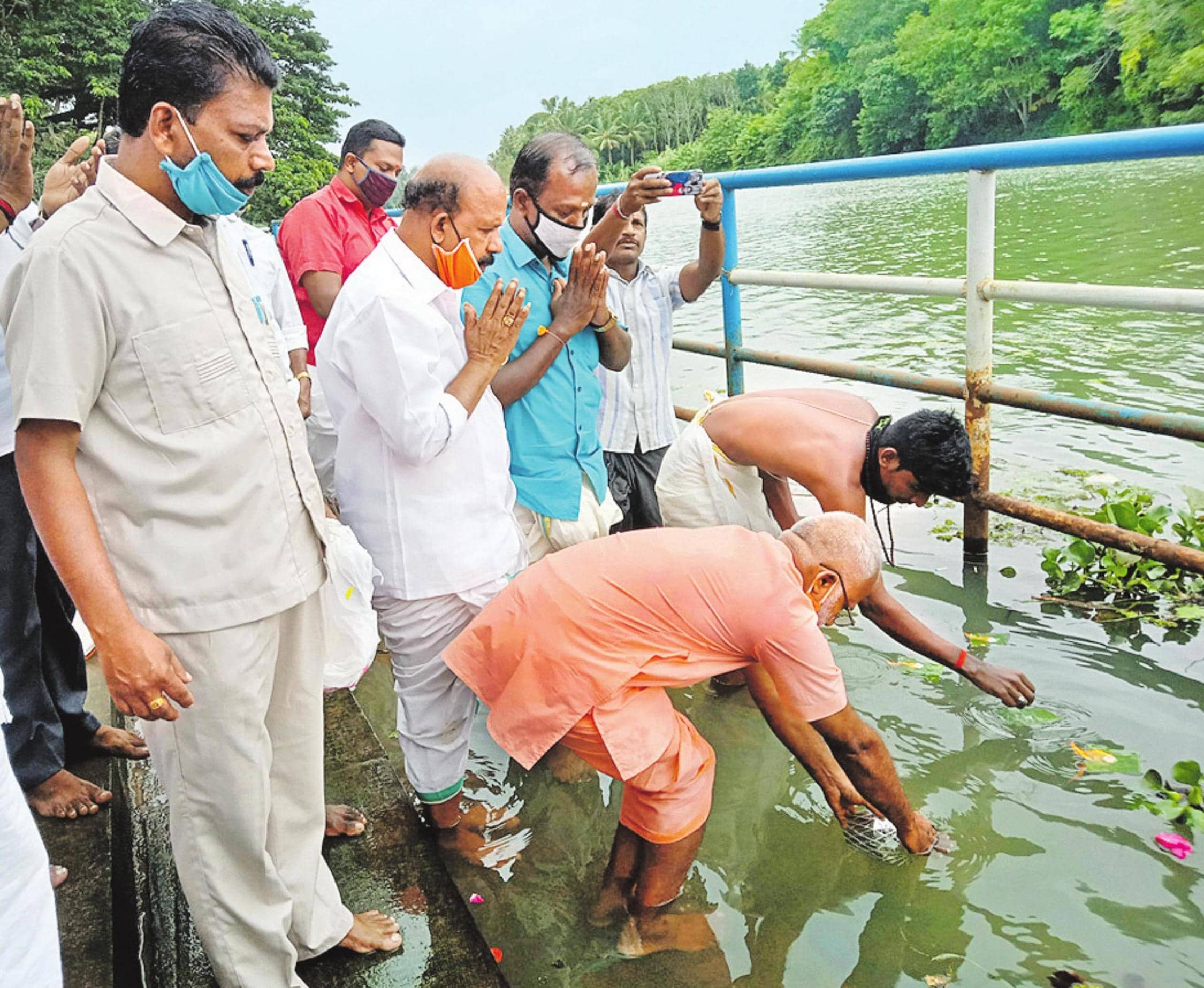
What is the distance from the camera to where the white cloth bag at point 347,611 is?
2197 millimetres

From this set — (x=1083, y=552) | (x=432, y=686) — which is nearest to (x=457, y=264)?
(x=432, y=686)

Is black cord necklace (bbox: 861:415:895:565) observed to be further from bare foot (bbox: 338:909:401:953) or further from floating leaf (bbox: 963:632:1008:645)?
bare foot (bbox: 338:909:401:953)

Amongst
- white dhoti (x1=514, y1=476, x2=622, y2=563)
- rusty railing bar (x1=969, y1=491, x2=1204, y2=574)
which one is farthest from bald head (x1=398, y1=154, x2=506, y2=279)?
rusty railing bar (x1=969, y1=491, x2=1204, y2=574)

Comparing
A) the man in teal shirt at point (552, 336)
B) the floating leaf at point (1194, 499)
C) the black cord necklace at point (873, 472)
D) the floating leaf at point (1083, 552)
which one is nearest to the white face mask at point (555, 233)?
the man in teal shirt at point (552, 336)

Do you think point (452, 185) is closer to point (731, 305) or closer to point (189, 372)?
point (189, 372)

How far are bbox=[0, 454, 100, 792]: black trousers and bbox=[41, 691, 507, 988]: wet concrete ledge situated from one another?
0.59ft

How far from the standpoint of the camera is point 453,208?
2334 mm

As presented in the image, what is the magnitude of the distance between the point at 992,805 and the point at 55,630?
8.46 ft

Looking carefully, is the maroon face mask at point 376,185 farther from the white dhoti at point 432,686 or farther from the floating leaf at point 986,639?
the floating leaf at point 986,639

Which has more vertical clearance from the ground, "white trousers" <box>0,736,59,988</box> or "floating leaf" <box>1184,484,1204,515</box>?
"white trousers" <box>0,736,59,988</box>

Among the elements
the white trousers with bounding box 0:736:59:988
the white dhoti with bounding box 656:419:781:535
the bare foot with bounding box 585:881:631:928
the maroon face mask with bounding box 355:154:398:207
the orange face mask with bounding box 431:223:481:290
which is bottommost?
the bare foot with bounding box 585:881:631:928

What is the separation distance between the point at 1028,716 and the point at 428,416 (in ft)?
6.41

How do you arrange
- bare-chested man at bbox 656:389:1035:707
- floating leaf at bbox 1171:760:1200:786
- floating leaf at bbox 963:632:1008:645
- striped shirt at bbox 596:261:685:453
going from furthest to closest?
1. striped shirt at bbox 596:261:685:453
2. floating leaf at bbox 963:632:1008:645
3. bare-chested man at bbox 656:389:1035:707
4. floating leaf at bbox 1171:760:1200:786

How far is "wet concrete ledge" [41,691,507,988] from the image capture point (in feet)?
6.85
